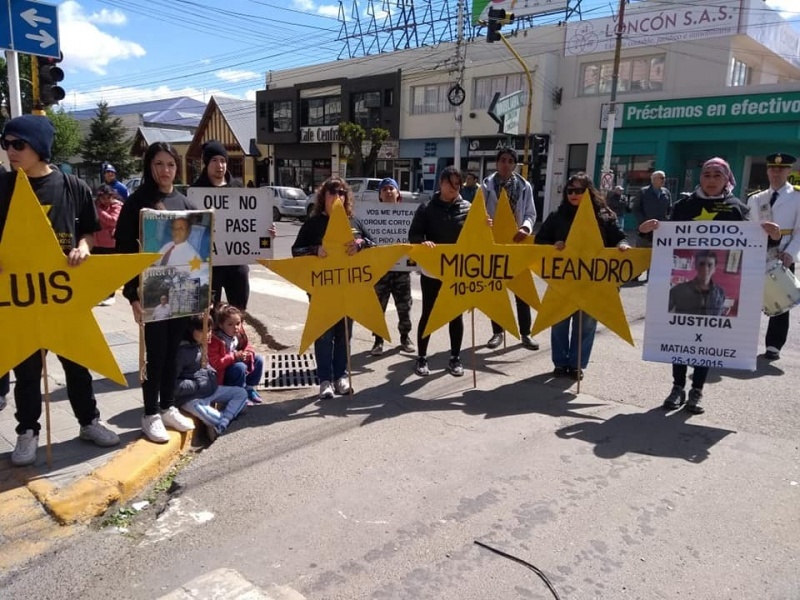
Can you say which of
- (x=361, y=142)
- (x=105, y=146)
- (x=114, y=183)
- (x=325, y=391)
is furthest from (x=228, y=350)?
(x=105, y=146)

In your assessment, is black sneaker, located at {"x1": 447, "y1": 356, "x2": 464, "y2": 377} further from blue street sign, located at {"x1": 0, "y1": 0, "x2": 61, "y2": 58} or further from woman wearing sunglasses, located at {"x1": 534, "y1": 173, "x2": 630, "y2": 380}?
blue street sign, located at {"x1": 0, "y1": 0, "x2": 61, "y2": 58}

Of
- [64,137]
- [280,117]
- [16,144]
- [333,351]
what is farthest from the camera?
[64,137]

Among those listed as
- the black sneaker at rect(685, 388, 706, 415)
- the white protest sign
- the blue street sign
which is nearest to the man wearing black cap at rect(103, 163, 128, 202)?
the blue street sign

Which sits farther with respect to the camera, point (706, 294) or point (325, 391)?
point (325, 391)

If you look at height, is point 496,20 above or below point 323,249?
above

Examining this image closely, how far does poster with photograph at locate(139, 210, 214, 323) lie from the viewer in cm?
393

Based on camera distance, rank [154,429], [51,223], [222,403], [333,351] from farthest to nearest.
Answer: [333,351] < [222,403] < [154,429] < [51,223]

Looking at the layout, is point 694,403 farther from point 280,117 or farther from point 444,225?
point 280,117

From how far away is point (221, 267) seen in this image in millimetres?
5590

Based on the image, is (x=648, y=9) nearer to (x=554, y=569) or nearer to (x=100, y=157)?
(x=554, y=569)

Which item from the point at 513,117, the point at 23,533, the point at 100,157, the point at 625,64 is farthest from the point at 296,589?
the point at 100,157

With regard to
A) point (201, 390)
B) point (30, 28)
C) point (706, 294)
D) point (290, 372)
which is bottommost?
point (290, 372)

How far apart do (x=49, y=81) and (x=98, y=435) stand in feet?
21.1

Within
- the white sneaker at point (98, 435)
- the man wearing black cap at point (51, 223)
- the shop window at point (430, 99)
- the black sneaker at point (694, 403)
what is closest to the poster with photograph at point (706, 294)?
the black sneaker at point (694, 403)
